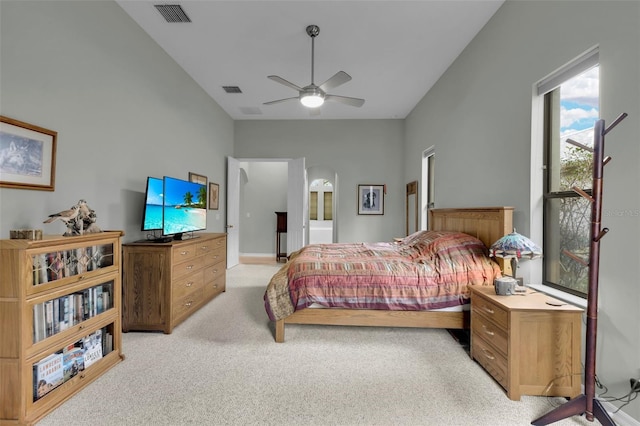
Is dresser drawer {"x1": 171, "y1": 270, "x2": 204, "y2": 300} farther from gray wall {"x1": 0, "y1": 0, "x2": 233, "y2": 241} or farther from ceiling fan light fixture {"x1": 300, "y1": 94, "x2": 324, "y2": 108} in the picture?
ceiling fan light fixture {"x1": 300, "y1": 94, "x2": 324, "y2": 108}

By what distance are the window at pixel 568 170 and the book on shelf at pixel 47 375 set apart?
351 centimetres

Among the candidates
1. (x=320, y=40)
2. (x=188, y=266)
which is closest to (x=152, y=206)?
(x=188, y=266)

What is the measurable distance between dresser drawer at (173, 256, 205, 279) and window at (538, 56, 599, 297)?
3.38 meters

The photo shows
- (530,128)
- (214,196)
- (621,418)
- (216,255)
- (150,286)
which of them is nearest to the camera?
(621,418)

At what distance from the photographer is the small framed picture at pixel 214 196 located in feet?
17.3

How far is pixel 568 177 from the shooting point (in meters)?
2.22

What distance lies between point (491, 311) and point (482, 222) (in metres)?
1.12

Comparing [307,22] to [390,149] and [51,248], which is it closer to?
[51,248]

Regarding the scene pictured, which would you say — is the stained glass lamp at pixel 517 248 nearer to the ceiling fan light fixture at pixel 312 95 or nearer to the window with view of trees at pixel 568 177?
the window with view of trees at pixel 568 177

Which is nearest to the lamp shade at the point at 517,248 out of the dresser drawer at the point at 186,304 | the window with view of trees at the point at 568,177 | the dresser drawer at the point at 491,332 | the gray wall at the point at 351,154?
the window with view of trees at the point at 568,177

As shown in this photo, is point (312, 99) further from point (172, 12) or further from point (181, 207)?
point (181, 207)

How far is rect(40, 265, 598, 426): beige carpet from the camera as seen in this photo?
1730 mm

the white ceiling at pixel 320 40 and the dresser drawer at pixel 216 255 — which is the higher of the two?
the white ceiling at pixel 320 40

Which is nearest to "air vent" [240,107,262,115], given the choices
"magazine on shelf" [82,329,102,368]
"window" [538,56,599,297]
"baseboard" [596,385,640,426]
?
"magazine on shelf" [82,329,102,368]
